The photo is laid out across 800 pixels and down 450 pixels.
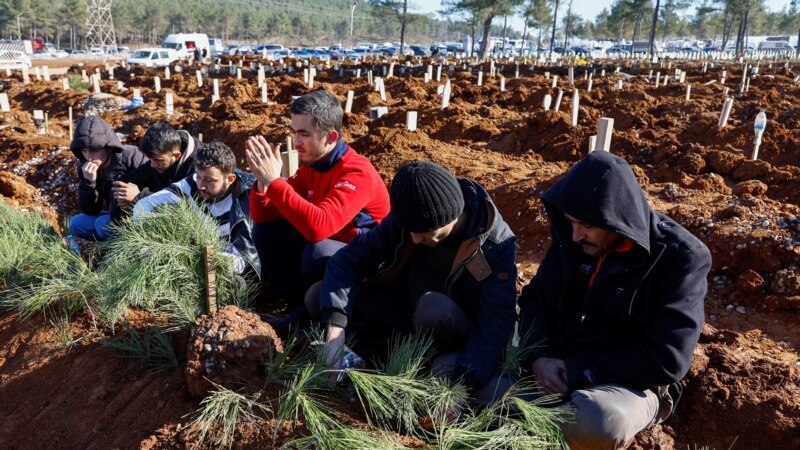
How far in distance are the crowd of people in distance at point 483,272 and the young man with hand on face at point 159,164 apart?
589 mm

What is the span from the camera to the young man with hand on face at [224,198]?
10.7ft

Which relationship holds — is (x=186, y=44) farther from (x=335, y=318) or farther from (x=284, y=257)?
(x=335, y=318)

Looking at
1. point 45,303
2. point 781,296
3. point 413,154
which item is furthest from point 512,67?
point 45,303

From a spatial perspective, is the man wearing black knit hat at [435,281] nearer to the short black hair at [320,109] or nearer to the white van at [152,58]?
the short black hair at [320,109]

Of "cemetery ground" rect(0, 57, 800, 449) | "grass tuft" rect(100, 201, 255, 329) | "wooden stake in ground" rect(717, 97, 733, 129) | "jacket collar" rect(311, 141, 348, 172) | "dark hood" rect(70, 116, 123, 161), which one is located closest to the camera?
"cemetery ground" rect(0, 57, 800, 449)

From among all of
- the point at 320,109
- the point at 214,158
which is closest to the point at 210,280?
the point at 214,158

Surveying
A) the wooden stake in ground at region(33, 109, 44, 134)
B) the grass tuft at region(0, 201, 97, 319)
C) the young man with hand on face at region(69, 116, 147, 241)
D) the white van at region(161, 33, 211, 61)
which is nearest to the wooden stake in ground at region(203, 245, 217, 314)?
the grass tuft at region(0, 201, 97, 319)

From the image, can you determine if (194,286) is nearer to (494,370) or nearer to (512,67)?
(494,370)

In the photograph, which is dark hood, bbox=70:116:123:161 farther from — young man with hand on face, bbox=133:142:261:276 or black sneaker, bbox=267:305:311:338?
black sneaker, bbox=267:305:311:338

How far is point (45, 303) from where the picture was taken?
3064 millimetres

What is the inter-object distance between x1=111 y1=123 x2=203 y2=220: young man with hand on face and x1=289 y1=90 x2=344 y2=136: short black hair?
4.02 feet

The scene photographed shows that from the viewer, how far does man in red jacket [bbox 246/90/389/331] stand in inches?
117

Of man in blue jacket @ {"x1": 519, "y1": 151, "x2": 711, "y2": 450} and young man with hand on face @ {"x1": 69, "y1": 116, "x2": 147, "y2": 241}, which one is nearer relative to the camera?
man in blue jacket @ {"x1": 519, "y1": 151, "x2": 711, "y2": 450}

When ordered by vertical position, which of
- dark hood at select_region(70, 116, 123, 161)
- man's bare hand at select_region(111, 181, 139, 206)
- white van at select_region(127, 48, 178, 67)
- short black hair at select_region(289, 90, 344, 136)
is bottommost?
man's bare hand at select_region(111, 181, 139, 206)
